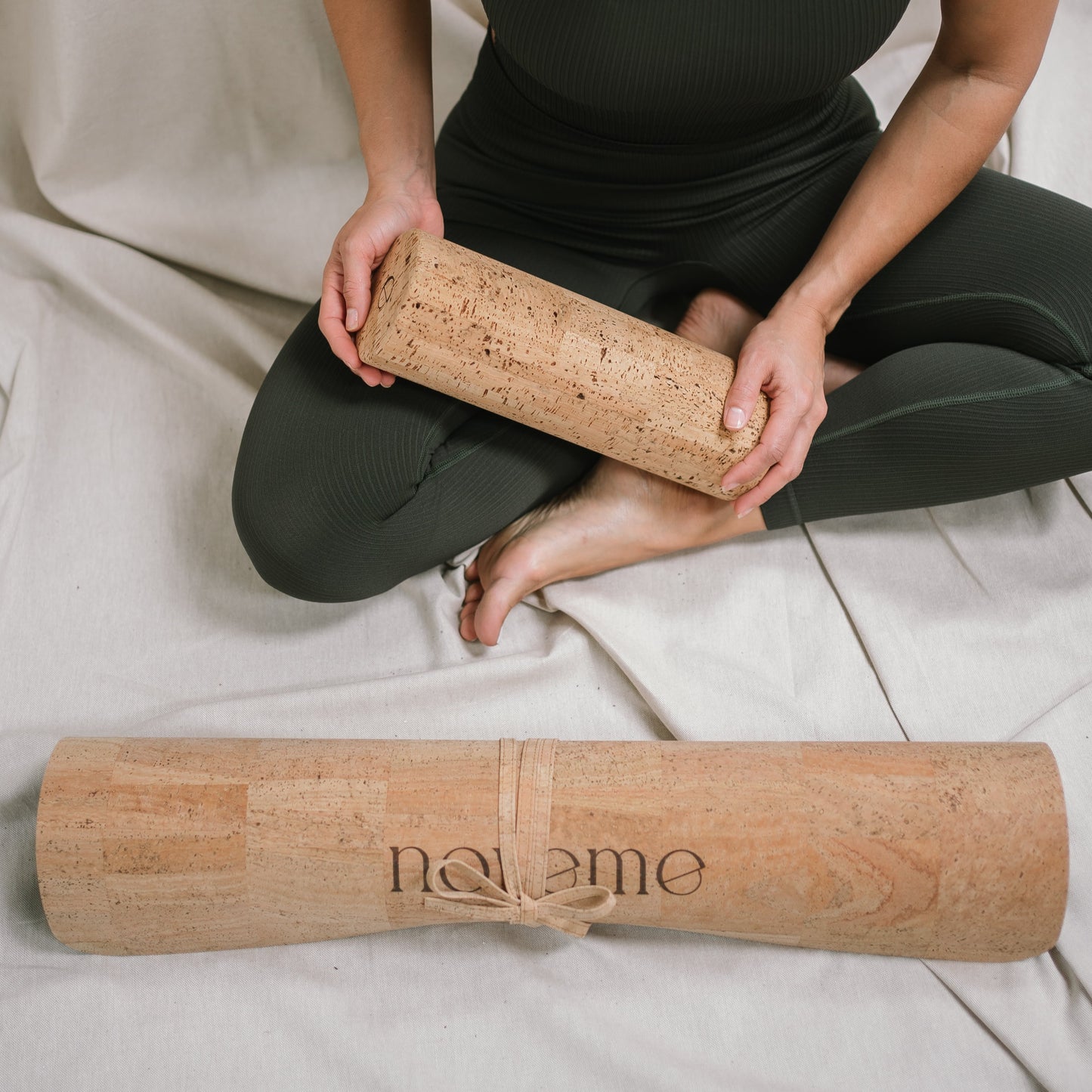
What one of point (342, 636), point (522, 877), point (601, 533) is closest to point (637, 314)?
point (601, 533)

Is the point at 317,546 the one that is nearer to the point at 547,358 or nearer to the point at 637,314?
the point at 547,358

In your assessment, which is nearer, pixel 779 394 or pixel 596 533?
pixel 779 394

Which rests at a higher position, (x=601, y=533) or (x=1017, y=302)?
(x=1017, y=302)

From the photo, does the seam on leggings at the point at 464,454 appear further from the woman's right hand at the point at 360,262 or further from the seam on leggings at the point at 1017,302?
the seam on leggings at the point at 1017,302

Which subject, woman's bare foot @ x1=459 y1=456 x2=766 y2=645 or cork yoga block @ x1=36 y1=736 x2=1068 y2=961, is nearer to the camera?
cork yoga block @ x1=36 y1=736 x2=1068 y2=961

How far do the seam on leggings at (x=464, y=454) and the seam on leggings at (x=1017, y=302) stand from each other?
410 mm

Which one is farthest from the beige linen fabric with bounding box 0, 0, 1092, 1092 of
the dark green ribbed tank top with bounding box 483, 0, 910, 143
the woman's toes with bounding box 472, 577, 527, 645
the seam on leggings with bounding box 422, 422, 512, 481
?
the dark green ribbed tank top with bounding box 483, 0, 910, 143

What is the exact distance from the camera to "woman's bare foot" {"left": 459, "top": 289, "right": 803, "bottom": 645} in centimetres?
97

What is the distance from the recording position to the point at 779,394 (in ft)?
2.78

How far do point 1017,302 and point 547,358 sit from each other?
468 mm

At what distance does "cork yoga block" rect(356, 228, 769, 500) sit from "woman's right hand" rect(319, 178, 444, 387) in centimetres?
1

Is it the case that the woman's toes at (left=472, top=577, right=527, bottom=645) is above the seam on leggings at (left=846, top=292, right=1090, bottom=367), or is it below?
below

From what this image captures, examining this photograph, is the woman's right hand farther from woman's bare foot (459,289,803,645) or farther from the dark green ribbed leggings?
woman's bare foot (459,289,803,645)

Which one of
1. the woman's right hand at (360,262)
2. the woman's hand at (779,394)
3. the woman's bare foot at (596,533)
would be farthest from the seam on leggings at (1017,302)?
the woman's right hand at (360,262)
